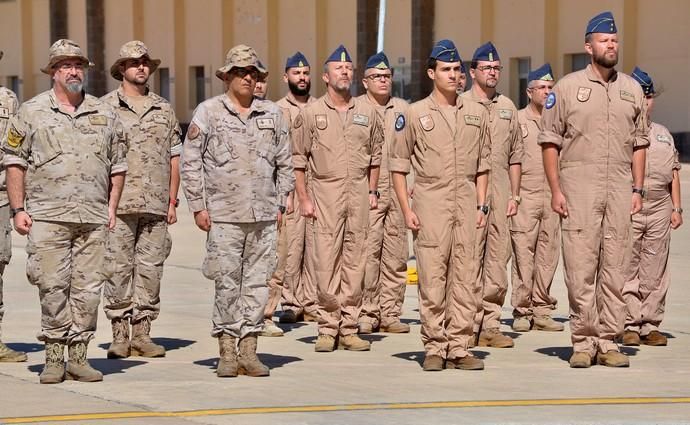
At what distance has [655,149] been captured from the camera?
12.5 metres

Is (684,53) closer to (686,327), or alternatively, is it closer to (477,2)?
(477,2)

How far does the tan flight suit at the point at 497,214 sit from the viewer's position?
1232cm

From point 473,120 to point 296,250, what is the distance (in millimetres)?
3333

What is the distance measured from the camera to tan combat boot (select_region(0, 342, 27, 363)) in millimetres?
11078

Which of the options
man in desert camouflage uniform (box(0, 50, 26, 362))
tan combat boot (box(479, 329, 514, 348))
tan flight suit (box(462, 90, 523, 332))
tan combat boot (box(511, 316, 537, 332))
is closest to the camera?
man in desert camouflage uniform (box(0, 50, 26, 362))

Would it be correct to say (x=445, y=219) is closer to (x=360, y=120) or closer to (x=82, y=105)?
(x=360, y=120)

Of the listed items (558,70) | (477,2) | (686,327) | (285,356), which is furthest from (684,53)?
(285,356)

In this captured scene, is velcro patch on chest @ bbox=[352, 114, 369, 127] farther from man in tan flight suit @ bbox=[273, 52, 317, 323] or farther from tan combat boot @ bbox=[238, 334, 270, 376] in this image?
tan combat boot @ bbox=[238, 334, 270, 376]

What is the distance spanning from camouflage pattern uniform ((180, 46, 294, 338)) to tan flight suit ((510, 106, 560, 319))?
352 cm

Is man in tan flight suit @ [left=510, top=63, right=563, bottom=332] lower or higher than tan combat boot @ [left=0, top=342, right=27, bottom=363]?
higher

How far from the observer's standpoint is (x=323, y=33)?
4875 cm

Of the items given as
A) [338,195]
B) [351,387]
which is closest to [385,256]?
[338,195]

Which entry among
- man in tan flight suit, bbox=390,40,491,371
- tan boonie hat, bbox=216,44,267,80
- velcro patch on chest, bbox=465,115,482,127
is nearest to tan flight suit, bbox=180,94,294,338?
tan boonie hat, bbox=216,44,267,80

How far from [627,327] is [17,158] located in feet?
15.6
